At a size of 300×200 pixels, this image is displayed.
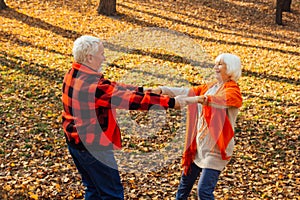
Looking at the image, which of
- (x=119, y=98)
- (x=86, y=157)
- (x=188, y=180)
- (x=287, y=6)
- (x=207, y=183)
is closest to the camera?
(x=119, y=98)

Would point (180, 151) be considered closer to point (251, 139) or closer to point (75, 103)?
point (251, 139)

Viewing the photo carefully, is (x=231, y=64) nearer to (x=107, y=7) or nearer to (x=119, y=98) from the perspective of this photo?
(x=119, y=98)

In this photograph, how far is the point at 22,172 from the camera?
629 centimetres

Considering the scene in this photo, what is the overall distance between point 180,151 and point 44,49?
7.30 meters

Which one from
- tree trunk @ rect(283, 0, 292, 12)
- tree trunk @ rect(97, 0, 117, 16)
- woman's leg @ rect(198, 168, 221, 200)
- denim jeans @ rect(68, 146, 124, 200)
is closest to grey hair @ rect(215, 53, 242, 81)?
woman's leg @ rect(198, 168, 221, 200)

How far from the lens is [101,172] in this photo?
3.98 meters

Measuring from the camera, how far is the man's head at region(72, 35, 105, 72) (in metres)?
3.79

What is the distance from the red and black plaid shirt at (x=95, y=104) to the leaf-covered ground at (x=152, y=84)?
209cm

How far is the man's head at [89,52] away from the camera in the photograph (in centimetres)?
379

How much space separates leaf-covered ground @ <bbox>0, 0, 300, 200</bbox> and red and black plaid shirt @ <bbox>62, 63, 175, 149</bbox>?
82.3 inches

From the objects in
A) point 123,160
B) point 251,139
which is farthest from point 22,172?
point 251,139

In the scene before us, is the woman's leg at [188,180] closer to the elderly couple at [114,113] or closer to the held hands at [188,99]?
the elderly couple at [114,113]

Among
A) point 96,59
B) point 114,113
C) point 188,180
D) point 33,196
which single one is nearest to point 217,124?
point 188,180

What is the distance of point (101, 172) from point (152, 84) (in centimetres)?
654
